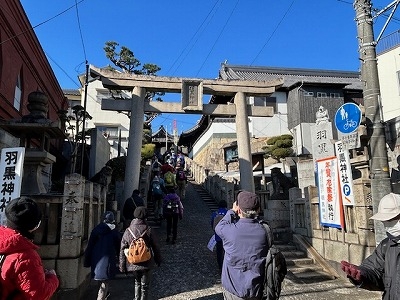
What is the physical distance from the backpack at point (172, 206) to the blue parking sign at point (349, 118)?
498cm

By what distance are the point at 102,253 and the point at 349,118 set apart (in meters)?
5.53

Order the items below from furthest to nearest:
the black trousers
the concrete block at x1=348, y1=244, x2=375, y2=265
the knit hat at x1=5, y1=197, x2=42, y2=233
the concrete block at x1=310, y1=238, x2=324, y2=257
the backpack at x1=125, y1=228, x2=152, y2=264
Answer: the black trousers
the concrete block at x1=310, y1=238, x2=324, y2=257
the concrete block at x1=348, y1=244, x2=375, y2=265
the backpack at x1=125, y1=228, x2=152, y2=264
the knit hat at x1=5, y1=197, x2=42, y2=233

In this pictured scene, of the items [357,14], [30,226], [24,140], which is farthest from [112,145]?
[30,226]

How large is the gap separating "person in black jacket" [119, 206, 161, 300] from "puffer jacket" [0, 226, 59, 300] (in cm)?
309

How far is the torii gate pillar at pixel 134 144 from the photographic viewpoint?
11266mm

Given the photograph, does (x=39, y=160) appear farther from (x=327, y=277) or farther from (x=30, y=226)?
(x=327, y=277)

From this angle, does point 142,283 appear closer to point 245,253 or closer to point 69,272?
point 69,272

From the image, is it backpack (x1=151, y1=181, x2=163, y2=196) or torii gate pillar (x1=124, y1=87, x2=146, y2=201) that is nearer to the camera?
torii gate pillar (x1=124, y1=87, x2=146, y2=201)

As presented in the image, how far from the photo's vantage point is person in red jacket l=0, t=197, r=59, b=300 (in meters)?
1.96

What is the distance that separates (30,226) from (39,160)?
5.77 m

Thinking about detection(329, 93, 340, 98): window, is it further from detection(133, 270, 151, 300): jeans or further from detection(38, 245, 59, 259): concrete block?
detection(38, 245, 59, 259): concrete block

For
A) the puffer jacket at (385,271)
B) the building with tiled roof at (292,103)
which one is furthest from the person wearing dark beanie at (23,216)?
the building with tiled roof at (292,103)

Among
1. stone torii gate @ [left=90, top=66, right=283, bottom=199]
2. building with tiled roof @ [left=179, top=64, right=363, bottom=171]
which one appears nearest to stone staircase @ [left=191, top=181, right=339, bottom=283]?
stone torii gate @ [left=90, top=66, right=283, bottom=199]

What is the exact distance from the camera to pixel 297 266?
813cm
